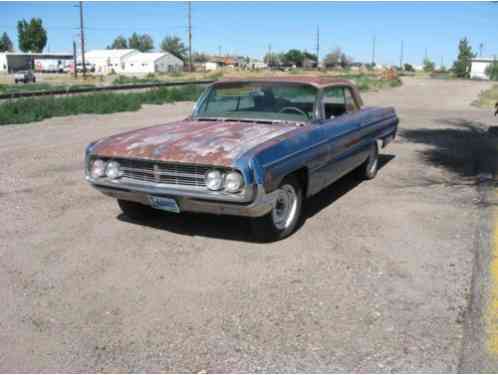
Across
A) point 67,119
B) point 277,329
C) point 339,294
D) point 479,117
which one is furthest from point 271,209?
point 479,117

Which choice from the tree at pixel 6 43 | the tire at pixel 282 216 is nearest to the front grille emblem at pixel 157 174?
the tire at pixel 282 216

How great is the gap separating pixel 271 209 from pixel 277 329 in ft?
4.77

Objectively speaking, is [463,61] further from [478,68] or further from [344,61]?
[344,61]

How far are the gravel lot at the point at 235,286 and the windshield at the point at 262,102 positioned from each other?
1165mm

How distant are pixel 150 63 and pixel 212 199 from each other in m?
110

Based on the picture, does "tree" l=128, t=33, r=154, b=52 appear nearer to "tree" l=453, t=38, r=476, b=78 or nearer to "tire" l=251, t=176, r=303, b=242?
"tree" l=453, t=38, r=476, b=78

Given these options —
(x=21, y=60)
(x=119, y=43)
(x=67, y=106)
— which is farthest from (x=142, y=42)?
(x=67, y=106)

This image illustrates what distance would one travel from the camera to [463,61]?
322 feet

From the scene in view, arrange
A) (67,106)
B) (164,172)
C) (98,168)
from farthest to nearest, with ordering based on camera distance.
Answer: (67,106), (98,168), (164,172)

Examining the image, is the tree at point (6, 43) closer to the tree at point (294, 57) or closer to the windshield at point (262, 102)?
the tree at point (294, 57)

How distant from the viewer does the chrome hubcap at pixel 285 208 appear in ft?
16.3

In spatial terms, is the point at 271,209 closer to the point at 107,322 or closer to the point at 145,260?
the point at 145,260

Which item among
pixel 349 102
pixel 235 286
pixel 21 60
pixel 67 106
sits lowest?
pixel 235 286

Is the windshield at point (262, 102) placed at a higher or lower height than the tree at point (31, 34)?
lower
